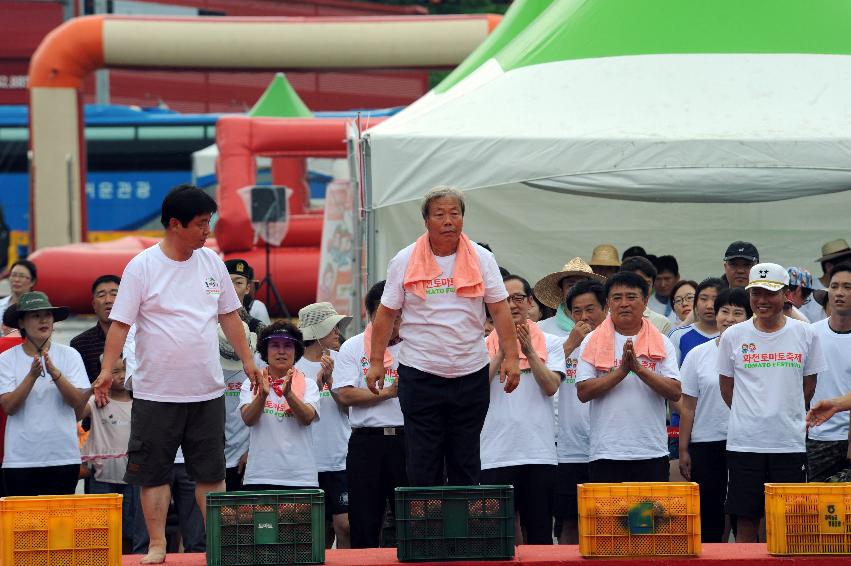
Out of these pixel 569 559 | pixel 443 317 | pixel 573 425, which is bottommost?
pixel 569 559

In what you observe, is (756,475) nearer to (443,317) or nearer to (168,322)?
(443,317)

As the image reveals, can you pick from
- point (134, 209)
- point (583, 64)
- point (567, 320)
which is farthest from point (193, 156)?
point (567, 320)

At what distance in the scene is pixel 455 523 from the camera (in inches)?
254

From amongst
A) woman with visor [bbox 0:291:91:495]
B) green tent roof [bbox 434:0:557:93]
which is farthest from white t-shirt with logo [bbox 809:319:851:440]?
green tent roof [bbox 434:0:557:93]

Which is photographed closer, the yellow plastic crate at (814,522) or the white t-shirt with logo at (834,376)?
the yellow plastic crate at (814,522)

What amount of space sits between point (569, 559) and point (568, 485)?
180 cm

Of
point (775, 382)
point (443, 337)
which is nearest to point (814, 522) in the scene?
point (775, 382)

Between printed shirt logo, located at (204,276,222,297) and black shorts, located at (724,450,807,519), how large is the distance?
2826 mm

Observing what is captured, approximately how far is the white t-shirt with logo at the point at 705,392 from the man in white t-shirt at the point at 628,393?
54 centimetres

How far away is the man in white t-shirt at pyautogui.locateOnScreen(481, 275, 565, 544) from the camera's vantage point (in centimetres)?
797

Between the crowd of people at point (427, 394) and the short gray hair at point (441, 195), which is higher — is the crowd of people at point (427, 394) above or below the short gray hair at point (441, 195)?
below

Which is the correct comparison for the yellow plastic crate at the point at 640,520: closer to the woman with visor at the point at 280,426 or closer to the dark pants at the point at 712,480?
the dark pants at the point at 712,480

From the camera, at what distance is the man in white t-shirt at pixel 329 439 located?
8594 millimetres

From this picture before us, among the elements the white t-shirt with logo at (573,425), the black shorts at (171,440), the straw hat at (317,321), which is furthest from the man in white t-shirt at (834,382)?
the black shorts at (171,440)
